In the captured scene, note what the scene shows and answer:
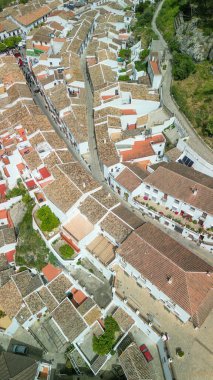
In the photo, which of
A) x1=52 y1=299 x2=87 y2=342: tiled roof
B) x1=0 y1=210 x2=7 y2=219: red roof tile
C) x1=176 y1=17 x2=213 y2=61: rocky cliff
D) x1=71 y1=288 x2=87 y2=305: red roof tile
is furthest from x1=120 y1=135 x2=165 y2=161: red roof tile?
x1=52 y1=299 x2=87 y2=342: tiled roof

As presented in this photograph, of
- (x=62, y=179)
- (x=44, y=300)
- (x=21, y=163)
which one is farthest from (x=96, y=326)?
(x=21, y=163)

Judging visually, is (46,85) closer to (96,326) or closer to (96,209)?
(96,209)

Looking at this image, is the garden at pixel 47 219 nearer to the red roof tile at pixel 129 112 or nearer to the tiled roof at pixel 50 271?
the tiled roof at pixel 50 271

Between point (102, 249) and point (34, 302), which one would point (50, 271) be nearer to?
point (34, 302)

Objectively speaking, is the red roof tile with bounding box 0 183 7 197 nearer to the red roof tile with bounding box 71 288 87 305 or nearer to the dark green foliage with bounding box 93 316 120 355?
the red roof tile with bounding box 71 288 87 305

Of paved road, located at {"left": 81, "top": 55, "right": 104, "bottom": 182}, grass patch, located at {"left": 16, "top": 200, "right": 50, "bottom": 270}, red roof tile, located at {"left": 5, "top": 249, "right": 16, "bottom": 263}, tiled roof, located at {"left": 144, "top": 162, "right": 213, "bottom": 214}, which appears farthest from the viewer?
paved road, located at {"left": 81, "top": 55, "right": 104, "bottom": 182}

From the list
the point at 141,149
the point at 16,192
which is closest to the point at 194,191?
the point at 141,149
